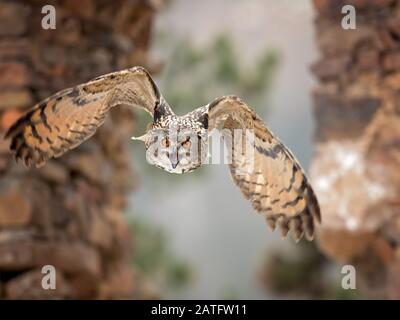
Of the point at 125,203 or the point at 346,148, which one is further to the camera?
the point at 125,203

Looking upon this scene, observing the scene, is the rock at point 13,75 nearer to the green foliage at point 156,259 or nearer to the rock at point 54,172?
the rock at point 54,172

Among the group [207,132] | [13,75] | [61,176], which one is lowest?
[207,132]

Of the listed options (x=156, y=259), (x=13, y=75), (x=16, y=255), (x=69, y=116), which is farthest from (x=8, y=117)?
(x=156, y=259)

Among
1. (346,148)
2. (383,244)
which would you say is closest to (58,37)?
(346,148)

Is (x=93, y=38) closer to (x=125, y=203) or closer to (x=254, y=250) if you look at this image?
(x=125, y=203)

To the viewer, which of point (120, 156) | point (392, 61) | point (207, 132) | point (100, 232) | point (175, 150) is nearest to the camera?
point (175, 150)

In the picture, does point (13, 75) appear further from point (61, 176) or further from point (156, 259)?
point (156, 259)
